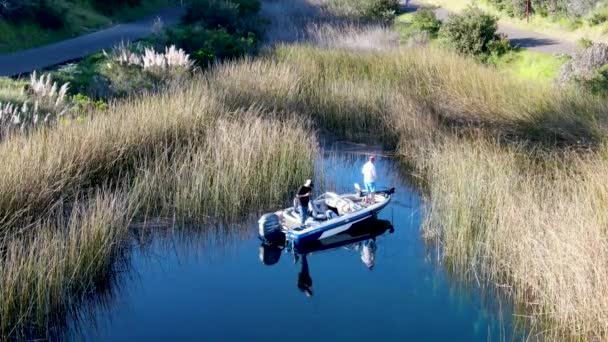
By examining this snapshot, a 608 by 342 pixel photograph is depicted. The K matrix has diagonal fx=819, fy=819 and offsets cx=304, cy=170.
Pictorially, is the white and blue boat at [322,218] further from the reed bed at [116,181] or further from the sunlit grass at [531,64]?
the sunlit grass at [531,64]

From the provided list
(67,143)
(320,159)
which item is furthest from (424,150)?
(67,143)

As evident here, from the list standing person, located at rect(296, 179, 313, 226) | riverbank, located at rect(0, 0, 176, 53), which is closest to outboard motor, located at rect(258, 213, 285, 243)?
standing person, located at rect(296, 179, 313, 226)

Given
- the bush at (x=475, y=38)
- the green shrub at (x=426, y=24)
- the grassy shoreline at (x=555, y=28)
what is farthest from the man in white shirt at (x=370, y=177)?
the grassy shoreline at (x=555, y=28)

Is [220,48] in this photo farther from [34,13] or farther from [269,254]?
[269,254]

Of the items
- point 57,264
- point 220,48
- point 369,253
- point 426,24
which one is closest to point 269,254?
point 369,253

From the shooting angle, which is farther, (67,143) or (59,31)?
(59,31)

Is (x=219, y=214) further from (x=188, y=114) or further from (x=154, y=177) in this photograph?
(x=188, y=114)

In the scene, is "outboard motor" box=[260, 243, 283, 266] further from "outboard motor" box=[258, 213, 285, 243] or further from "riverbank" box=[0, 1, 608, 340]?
"riverbank" box=[0, 1, 608, 340]
